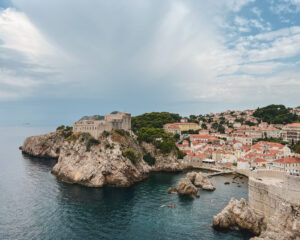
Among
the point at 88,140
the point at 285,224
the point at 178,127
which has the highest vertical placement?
the point at 178,127

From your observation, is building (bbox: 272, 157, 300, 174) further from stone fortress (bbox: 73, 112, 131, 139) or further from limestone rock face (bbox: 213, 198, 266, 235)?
stone fortress (bbox: 73, 112, 131, 139)

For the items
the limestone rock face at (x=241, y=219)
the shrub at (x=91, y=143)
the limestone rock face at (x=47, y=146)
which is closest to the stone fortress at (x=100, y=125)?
the shrub at (x=91, y=143)

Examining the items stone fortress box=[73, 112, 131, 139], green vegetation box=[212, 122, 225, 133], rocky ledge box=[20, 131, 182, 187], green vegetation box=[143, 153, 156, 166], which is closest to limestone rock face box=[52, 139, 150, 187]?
rocky ledge box=[20, 131, 182, 187]

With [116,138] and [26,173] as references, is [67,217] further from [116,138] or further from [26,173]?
[26,173]

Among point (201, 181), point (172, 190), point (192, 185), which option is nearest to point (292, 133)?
point (201, 181)

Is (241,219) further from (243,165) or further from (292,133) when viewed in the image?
(292,133)
